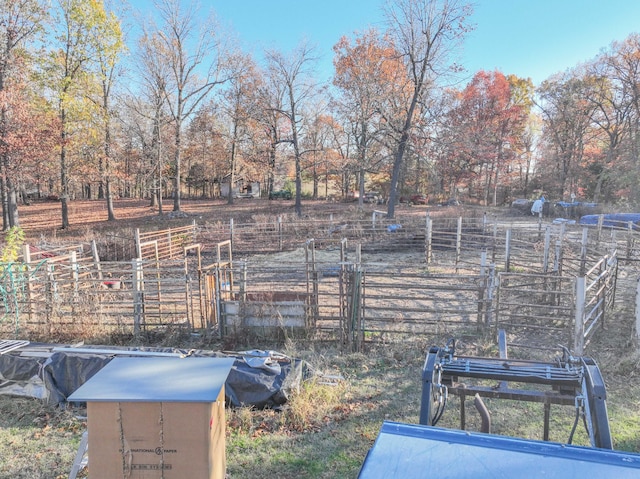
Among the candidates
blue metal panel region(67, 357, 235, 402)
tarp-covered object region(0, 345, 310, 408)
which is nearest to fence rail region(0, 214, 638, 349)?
tarp-covered object region(0, 345, 310, 408)

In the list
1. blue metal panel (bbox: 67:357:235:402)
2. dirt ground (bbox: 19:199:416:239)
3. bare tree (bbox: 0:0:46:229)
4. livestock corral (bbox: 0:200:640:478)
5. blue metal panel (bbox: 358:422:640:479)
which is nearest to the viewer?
blue metal panel (bbox: 358:422:640:479)

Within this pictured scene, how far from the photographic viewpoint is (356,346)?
6.50m

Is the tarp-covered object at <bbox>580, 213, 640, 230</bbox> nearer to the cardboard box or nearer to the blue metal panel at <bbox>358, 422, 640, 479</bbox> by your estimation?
the blue metal panel at <bbox>358, 422, 640, 479</bbox>

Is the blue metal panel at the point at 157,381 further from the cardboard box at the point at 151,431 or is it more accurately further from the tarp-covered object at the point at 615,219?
the tarp-covered object at the point at 615,219

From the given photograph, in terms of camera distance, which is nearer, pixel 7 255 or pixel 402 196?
pixel 7 255

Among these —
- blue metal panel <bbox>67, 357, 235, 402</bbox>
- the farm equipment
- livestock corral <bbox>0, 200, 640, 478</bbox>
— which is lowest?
livestock corral <bbox>0, 200, 640, 478</bbox>

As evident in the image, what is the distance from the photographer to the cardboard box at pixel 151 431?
269cm

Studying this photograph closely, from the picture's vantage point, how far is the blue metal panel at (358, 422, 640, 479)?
5.01ft

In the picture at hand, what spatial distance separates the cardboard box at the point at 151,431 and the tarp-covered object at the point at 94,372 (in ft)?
5.94

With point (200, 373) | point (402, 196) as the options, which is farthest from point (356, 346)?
point (402, 196)

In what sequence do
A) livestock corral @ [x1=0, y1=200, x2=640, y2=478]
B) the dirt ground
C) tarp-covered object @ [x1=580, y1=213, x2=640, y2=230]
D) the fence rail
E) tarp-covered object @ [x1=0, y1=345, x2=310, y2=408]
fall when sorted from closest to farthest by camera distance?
livestock corral @ [x1=0, y1=200, x2=640, y2=478]
tarp-covered object @ [x1=0, y1=345, x2=310, y2=408]
the fence rail
tarp-covered object @ [x1=580, y1=213, x2=640, y2=230]
the dirt ground

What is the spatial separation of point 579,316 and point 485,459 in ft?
17.6

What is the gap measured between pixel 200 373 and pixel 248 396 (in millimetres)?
1810

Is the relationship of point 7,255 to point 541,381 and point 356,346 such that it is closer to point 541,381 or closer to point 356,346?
point 356,346
